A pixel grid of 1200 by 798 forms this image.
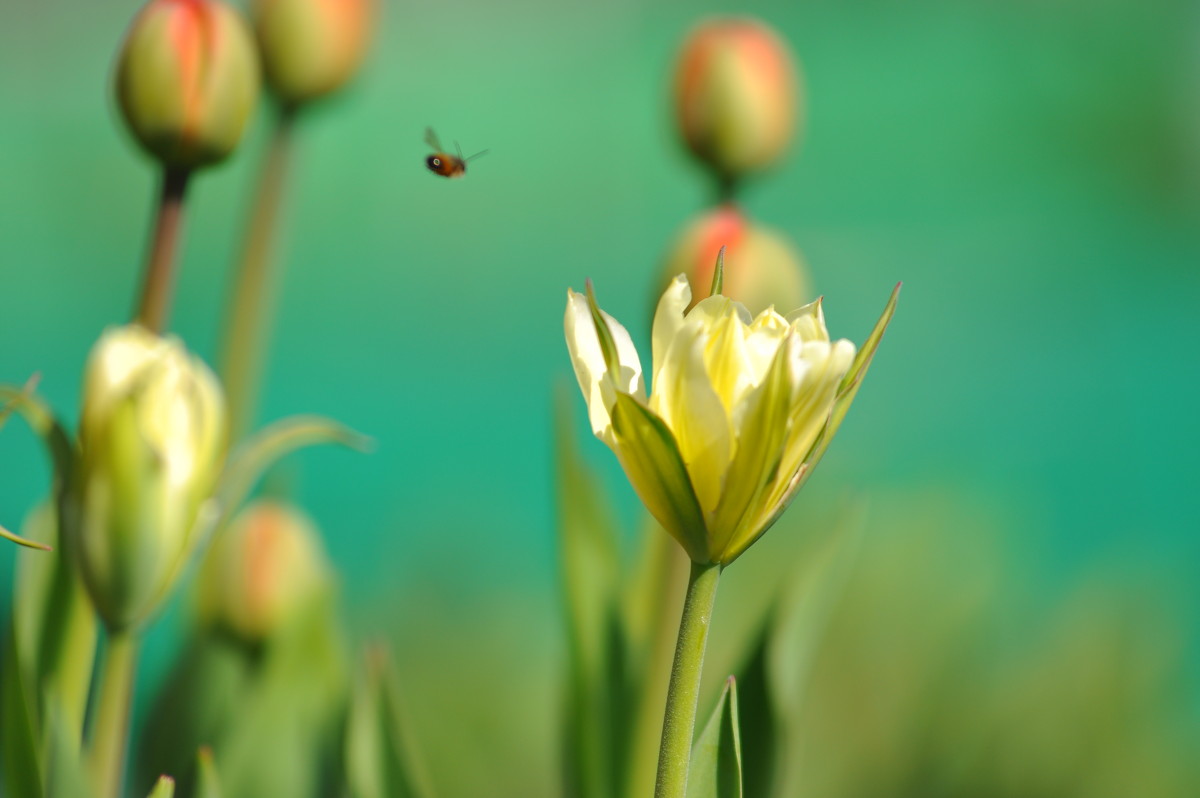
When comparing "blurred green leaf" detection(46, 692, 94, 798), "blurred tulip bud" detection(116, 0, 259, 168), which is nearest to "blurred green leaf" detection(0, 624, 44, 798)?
"blurred green leaf" detection(46, 692, 94, 798)

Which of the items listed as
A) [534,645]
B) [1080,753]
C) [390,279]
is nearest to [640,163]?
[390,279]

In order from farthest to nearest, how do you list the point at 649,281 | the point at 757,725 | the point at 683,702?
1. the point at 649,281
2. the point at 757,725
3. the point at 683,702

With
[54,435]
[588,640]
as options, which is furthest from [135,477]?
[588,640]

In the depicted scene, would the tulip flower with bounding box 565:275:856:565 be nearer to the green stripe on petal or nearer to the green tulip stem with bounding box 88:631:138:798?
the green stripe on petal

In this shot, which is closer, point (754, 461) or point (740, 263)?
point (754, 461)

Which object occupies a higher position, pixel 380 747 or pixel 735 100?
pixel 735 100

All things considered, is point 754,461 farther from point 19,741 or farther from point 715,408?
point 19,741

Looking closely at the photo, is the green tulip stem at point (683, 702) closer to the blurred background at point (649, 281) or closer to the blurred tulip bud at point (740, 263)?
the blurred tulip bud at point (740, 263)
